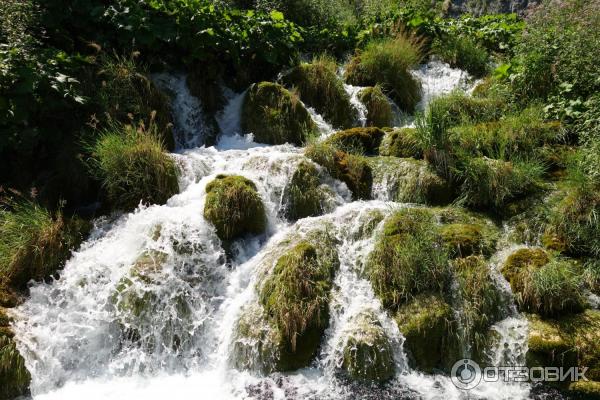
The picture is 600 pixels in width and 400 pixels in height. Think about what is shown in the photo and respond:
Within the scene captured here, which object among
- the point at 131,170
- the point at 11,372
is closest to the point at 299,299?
the point at 11,372

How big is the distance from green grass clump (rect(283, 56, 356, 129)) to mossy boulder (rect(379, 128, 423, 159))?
1419 mm

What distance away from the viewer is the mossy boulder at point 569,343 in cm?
402

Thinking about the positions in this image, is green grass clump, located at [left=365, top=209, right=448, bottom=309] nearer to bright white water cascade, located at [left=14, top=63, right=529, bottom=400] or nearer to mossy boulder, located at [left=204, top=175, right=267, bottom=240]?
bright white water cascade, located at [left=14, top=63, right=529, bottom=400]

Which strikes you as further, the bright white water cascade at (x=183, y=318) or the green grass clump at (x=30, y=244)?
the green grass clump at (x=30, y=244)

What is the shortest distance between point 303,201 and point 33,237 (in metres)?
3.24

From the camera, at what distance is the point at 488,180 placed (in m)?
5.76

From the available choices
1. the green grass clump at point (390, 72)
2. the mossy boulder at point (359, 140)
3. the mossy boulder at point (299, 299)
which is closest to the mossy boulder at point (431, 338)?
the mossy boulder at point (299, 299)

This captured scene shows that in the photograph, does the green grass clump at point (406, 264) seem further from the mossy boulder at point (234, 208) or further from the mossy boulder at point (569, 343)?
the mossy boulder at point (234, 208)

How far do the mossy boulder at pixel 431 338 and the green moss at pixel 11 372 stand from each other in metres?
3.57

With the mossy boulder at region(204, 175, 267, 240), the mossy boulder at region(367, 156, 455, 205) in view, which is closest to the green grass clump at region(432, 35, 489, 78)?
the mossy boulder at region(367, 156, 455, 205)

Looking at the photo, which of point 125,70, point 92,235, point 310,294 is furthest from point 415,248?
point 125,70

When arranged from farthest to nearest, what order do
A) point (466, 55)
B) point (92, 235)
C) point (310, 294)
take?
point (466, 55)
point (92, 235)
point (310, 294)

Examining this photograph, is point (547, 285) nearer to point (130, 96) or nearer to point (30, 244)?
point (30, 244)

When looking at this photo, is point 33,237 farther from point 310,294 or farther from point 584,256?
point 584,256
